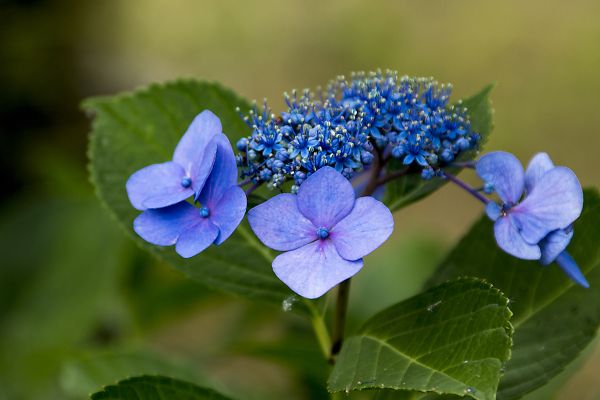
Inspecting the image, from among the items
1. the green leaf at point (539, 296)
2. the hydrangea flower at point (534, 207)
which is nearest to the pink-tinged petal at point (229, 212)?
the hydrangea flower at point (534, 207)

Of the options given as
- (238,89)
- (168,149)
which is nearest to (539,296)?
(168,149)

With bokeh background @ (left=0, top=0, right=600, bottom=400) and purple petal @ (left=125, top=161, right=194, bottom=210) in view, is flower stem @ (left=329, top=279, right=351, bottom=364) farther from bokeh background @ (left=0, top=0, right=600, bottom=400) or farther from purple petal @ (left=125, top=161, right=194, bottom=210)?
bokeh background @ (left=0, top=0, right=600, bottom=400)

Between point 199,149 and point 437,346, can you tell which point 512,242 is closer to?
point 437,346

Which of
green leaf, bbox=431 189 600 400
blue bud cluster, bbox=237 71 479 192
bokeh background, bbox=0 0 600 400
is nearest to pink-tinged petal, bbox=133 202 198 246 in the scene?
blue bud cluster, bbox=237 71 479 192

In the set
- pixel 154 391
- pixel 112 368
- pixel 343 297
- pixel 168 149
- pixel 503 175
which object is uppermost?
pixel 503 175

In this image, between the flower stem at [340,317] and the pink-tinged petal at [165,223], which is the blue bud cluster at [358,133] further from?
the flower stem at [340,317]

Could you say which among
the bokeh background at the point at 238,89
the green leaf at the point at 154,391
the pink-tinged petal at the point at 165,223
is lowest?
the bokeh background at the point at 238,89

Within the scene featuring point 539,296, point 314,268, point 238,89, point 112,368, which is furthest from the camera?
point 238,89

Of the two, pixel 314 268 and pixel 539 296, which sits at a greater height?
pixel 314 268
